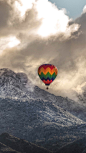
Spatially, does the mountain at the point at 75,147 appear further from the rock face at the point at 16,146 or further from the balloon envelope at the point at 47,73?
the balloon envelope at the point at 47,73

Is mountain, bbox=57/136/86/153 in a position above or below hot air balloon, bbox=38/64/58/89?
below

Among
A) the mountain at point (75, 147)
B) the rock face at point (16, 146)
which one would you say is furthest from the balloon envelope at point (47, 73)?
the mountain at point (75, 147)

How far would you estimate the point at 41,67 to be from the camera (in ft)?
385

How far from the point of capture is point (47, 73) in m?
115

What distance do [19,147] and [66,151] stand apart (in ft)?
125

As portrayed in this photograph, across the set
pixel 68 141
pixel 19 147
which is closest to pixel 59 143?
pixel 68 141

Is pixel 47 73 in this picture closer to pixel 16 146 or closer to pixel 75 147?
pixel 75 147

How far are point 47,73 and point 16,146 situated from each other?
278 feet

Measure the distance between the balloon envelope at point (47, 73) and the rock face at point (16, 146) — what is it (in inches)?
2862

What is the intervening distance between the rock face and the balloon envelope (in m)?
72.7

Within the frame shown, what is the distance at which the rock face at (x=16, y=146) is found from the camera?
6341 inches

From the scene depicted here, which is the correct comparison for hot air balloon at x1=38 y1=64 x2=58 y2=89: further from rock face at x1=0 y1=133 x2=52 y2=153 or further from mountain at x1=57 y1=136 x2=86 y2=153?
mountain at x1=57 y1=136 x2=86 y2=153

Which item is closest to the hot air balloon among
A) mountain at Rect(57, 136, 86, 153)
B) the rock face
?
the rock face

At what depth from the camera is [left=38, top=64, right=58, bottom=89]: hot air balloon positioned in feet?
373
